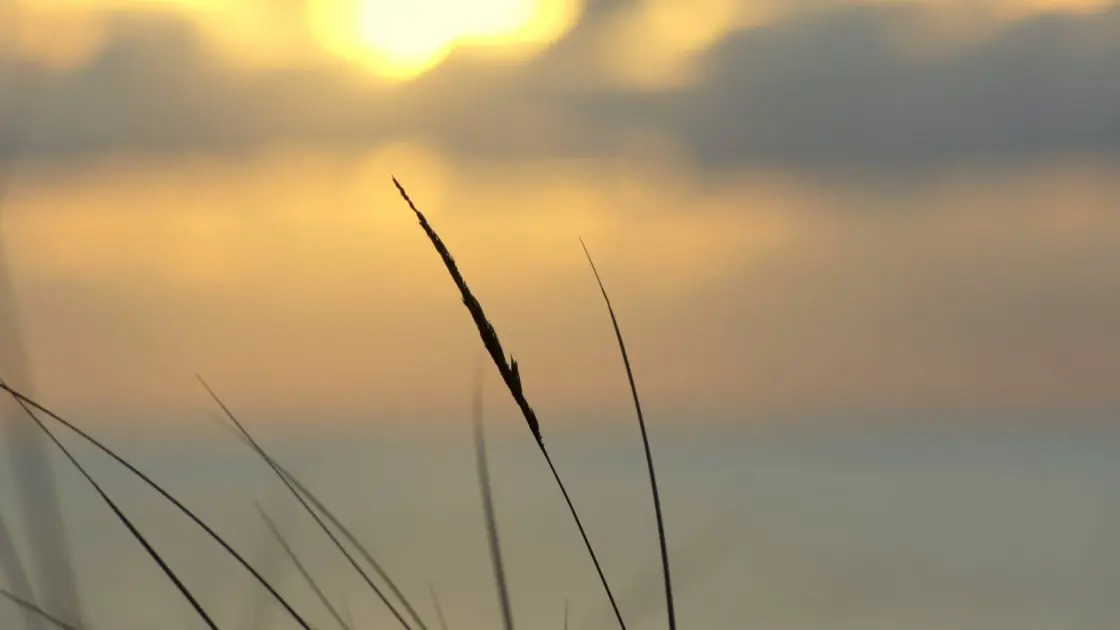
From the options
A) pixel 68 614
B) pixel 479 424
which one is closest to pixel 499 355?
pixel 479 424

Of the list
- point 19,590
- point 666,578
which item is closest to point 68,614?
point 19,590

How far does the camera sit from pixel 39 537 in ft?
4.16

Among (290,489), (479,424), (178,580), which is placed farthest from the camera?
(479,424)

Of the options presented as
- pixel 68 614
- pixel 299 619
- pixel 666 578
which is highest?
pixel 68 614

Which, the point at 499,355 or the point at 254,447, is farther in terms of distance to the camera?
the point at 254,447

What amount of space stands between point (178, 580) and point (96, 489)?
118 mm

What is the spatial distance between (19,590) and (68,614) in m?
0.08

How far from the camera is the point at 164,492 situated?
3.57ft

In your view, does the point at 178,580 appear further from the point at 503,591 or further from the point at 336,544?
the point at 503,591

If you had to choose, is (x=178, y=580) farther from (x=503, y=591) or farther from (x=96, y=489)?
(x=503, y=591)

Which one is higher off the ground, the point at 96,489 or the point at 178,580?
the point at 96,489

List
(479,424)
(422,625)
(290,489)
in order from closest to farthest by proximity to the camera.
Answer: (422,625) < (290,489) < (479,424)

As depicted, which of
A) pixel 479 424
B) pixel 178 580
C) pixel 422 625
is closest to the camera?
pixel 178 580

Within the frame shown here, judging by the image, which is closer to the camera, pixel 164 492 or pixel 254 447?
pixel 164 492
